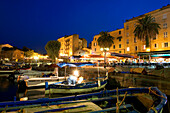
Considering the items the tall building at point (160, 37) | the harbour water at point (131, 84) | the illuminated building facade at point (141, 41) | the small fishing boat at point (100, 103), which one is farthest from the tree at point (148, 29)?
the small fishing boat at point (100, 103)

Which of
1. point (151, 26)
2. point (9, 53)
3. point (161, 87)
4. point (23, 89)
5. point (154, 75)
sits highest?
point (151, 26)

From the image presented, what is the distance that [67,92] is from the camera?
15781mm

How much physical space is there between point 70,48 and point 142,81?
5763cm

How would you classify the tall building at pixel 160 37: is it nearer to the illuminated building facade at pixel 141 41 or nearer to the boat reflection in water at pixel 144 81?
the illuminated building facade at pixel 141 41

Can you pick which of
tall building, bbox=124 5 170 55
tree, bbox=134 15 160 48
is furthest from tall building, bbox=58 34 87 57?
tree, bbox=134 15 160 48

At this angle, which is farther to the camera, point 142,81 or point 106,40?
point 106,40

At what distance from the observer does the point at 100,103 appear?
912 cm

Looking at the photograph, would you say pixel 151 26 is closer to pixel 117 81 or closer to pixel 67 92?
pixel 117 81

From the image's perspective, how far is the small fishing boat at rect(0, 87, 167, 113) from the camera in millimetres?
5945

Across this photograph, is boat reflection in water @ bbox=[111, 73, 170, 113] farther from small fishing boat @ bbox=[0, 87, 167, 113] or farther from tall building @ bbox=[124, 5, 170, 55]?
tall building @ bbox=[124, 5, 170, 55]

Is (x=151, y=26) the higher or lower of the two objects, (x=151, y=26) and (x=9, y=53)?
the higher

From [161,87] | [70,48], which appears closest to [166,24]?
[161,87]

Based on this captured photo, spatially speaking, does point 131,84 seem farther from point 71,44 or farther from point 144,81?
point 71,44

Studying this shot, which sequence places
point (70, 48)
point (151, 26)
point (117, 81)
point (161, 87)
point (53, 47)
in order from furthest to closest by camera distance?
1. point (70, 48)
2. point (53, 47)
3. point (151, 26)
4. point (117, 81)
5. point (161, 87)
